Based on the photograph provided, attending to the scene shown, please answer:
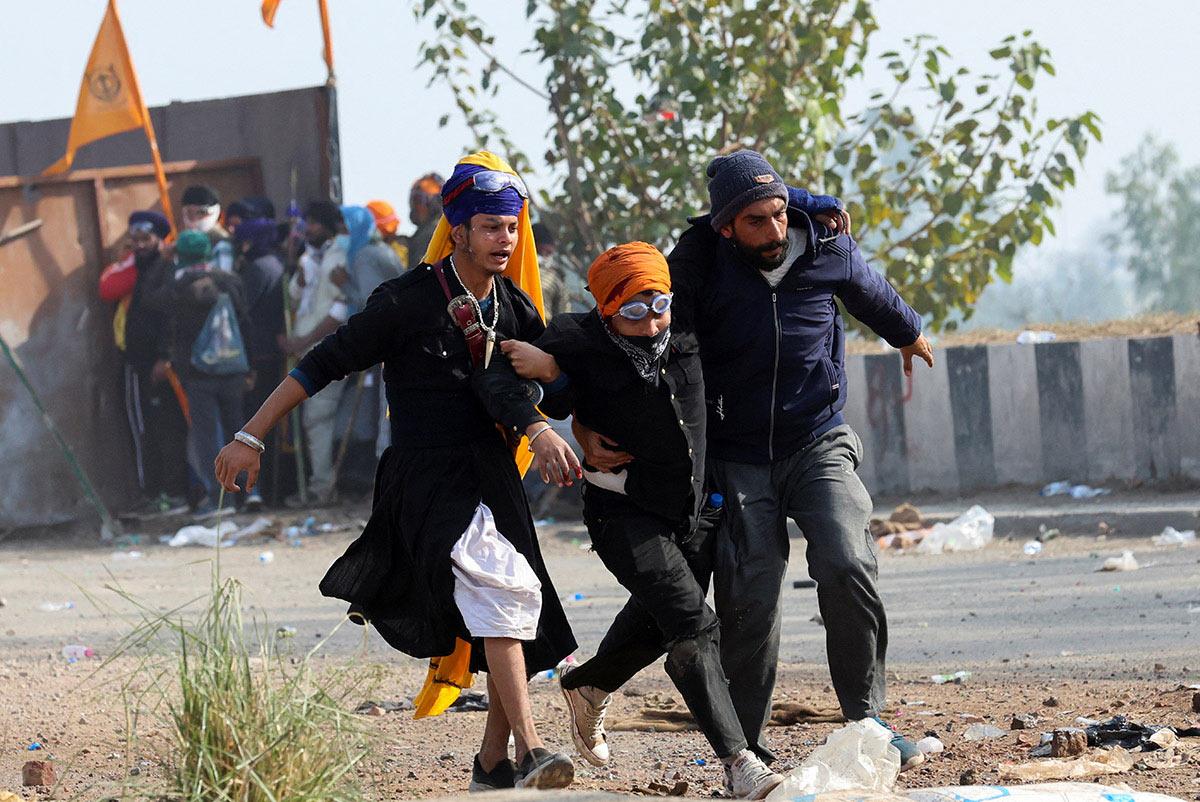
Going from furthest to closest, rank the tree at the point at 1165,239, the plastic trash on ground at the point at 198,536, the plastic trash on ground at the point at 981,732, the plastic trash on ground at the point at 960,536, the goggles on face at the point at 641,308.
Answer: the tree at the point at 1165,239 < the plastic trash on ground at the point at 198,536 < the plastic trash on ground at the point at 960,536 < the plastic trash on ground at the point at 981,732 < the goggles on face at the point at 641,308

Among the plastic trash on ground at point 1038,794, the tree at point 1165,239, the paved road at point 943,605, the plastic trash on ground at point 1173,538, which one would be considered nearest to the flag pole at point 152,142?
the paved road at point 943,605

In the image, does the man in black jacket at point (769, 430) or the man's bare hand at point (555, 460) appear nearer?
the man's bare hand at point (555, 460)

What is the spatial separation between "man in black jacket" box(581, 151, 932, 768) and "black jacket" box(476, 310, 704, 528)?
0.27 feet

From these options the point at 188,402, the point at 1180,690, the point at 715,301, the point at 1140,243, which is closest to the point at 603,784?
the point at 715,301

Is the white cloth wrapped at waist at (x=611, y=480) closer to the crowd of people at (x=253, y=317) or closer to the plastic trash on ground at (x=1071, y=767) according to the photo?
the plastic trash on ground at (x=1071, y=767)

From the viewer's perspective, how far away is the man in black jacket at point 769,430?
468cm

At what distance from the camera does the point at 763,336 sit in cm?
476

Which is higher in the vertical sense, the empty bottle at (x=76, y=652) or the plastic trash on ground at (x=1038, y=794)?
the plastic trash on ground at (x=1038, y=794)

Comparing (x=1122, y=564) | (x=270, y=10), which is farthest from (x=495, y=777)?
(x=270, y=10)

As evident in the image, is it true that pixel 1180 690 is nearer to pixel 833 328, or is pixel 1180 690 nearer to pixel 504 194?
pixel 833 328

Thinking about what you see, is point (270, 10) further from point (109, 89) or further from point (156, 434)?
point (156, 434)

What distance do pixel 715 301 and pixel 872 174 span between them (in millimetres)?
7666

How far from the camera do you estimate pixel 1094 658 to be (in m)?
6.39

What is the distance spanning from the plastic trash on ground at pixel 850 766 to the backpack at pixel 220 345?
9486mm
